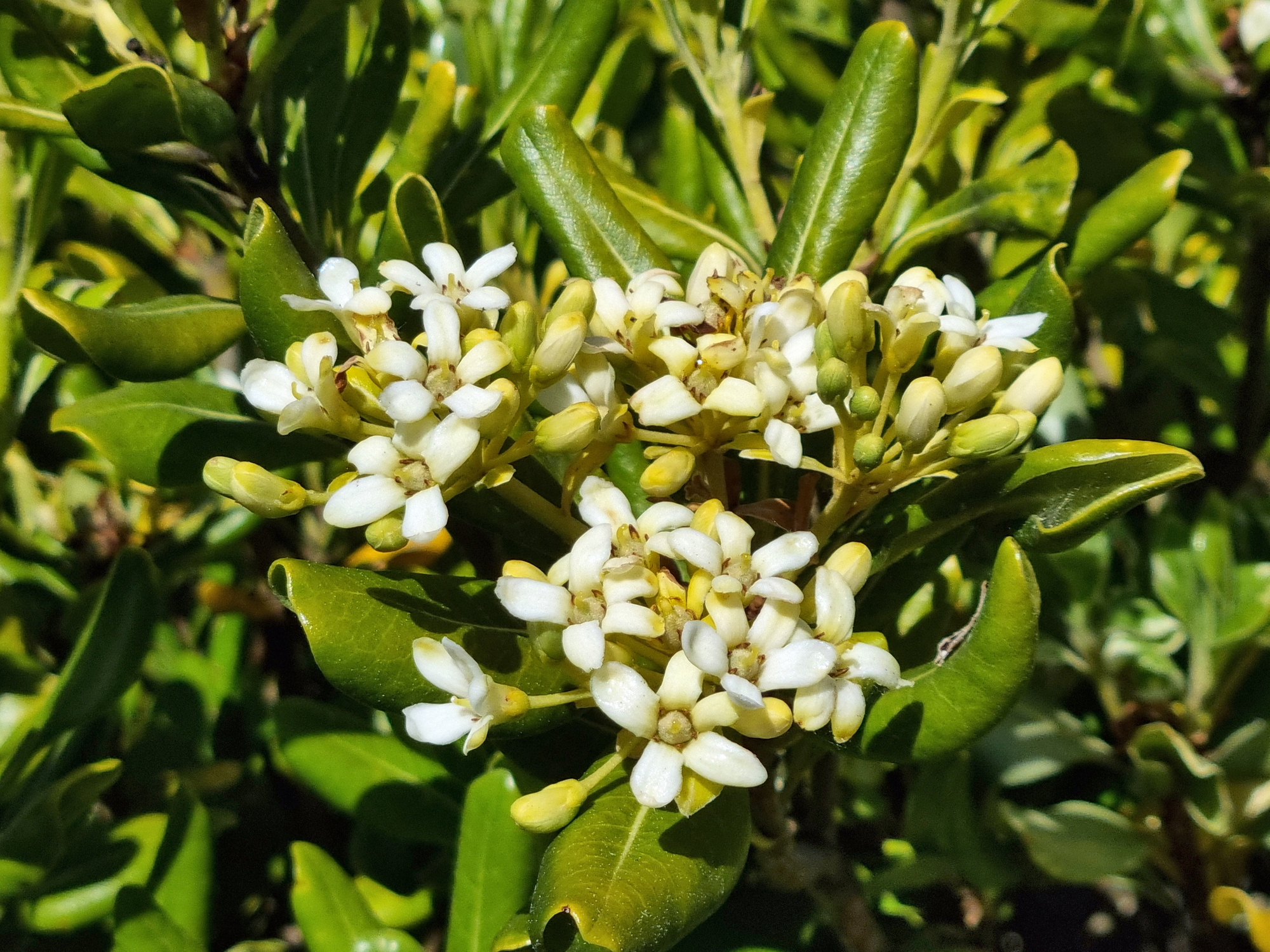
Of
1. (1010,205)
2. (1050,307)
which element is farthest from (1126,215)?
(1050,307)

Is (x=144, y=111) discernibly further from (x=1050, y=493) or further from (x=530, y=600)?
(x=1050, y=493)

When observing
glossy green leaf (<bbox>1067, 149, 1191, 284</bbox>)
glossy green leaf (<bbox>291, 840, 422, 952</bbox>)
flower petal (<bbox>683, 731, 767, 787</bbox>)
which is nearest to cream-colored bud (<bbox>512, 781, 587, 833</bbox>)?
flower petal (<bbox>683, 731, 767, 787</bbox>)

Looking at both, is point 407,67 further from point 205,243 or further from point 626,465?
point 205,243

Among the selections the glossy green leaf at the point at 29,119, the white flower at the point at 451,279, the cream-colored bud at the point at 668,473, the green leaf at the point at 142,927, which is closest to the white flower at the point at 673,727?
the cream-colored bud at the point at 668,473

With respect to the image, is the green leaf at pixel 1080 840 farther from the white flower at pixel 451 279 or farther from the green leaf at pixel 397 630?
the white flower at pixel 451 279

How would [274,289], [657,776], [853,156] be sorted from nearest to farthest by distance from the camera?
[657,776] → [274,289] → [853,156]

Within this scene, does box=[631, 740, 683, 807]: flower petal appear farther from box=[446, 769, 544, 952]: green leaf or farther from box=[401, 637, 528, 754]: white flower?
box=[446, 769, 544, 952]: green leaf
